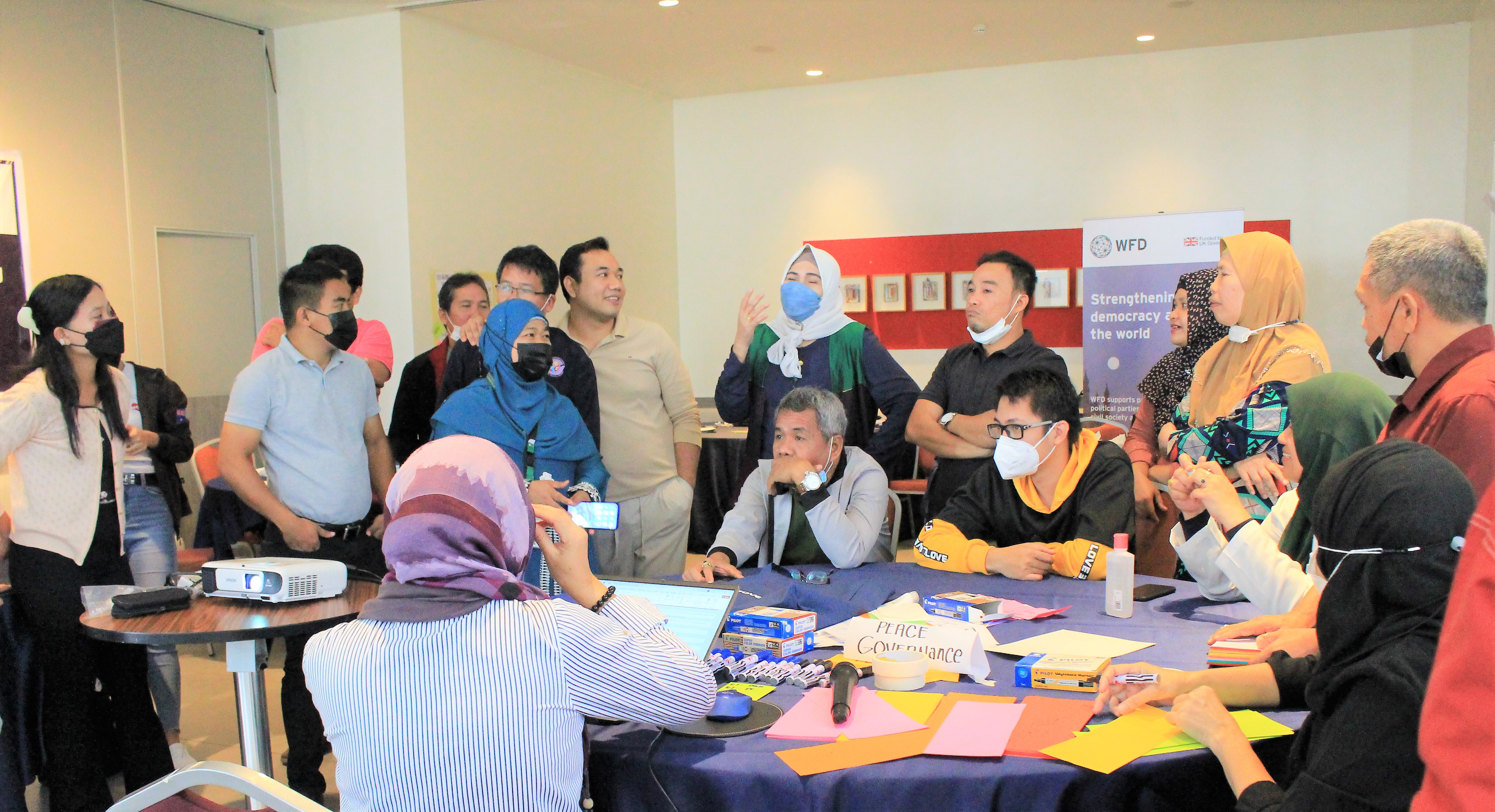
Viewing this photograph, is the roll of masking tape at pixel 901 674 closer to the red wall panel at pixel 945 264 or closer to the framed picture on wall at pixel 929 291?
the red wall panel at pixel 945 264

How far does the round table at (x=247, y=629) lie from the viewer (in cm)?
233

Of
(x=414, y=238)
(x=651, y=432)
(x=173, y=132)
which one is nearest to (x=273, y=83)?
(x=173, y=132)

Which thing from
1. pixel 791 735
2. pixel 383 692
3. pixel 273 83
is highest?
pixel 273 83

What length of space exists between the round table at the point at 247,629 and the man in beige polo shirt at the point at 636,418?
114 cm

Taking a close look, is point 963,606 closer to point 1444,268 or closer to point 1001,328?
point 1444,268

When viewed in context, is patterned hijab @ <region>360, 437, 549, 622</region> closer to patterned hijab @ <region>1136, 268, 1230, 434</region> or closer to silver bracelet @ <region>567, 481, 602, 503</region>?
silver bracelet @ <region>567, 481, 602, 503</region>

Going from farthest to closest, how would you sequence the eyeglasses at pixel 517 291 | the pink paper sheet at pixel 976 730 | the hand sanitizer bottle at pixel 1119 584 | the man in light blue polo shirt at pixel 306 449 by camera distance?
the eyeglasses at pixel 517 291 → the man in light blue polo shirt at pixel 306 449 → the hand sanitizer bottle at pixel 1119 584 → the pink paper sheet at pixel 976 730

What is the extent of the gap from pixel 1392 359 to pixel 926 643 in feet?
4.13

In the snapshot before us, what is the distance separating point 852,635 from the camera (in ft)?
7.32

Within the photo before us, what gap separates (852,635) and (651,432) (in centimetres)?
179

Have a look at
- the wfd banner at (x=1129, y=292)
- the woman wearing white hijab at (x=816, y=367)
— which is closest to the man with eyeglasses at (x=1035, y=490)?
the woman wearing white hijab at (x=816, y=367)

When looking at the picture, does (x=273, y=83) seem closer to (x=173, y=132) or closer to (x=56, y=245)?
(x=173, y=132)

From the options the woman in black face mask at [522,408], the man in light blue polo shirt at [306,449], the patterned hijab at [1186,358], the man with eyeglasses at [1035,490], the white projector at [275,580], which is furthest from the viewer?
the patterned hijab at [1186,358]

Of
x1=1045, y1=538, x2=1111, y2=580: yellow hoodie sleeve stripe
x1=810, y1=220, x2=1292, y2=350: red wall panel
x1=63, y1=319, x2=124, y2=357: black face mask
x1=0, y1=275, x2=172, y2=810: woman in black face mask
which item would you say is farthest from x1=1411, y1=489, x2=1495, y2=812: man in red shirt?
x1=810, y1=220, x2=1292, y2=350: red wall panel
